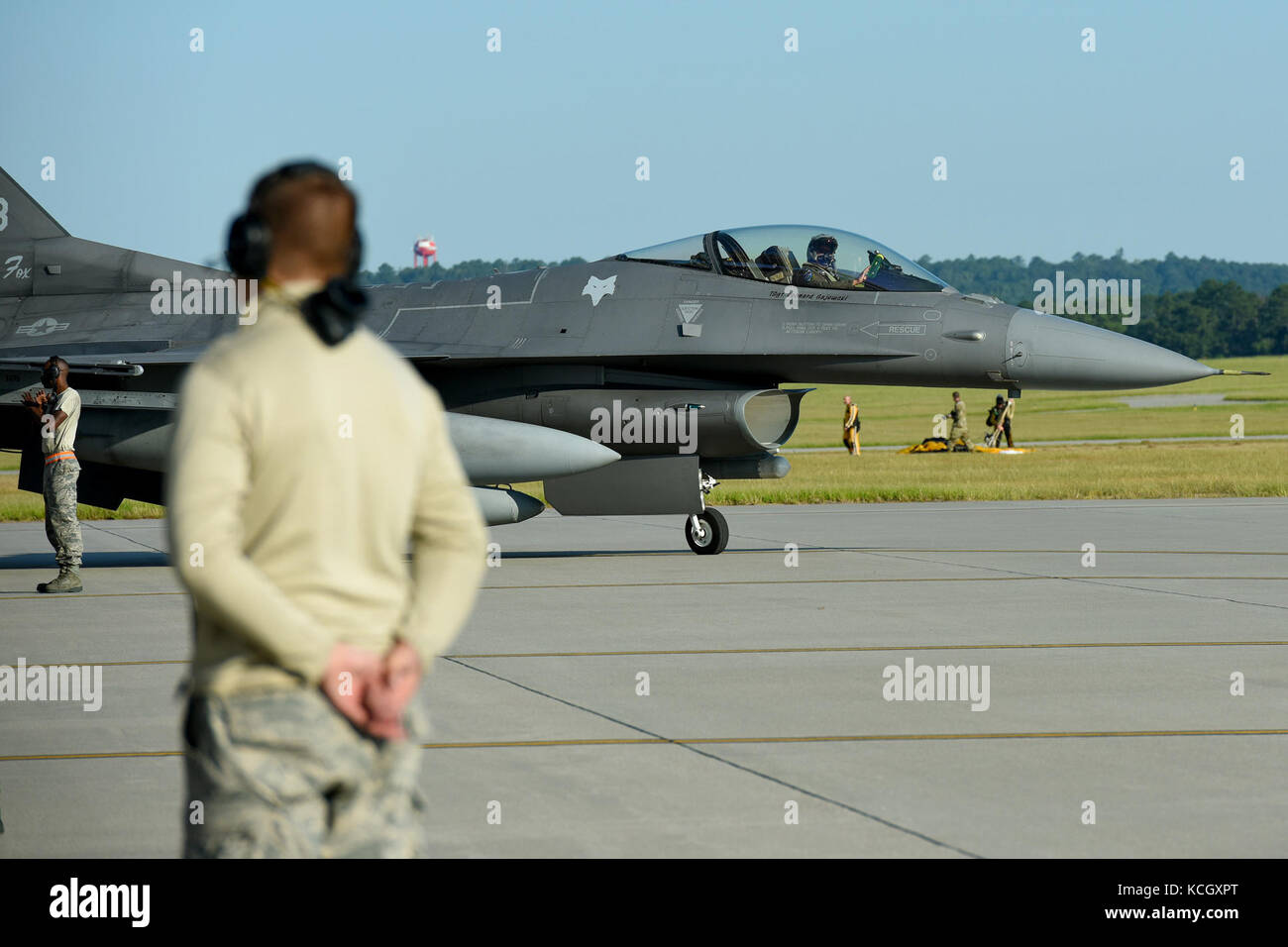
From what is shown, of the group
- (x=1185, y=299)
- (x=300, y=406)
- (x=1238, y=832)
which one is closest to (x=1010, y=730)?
(x=1238, y=832)

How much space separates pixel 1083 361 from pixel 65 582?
9.30 m

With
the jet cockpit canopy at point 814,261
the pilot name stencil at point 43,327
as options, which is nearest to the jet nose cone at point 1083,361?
the jet cockpit canopy at point 814,261

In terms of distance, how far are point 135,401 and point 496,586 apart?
4.20 m

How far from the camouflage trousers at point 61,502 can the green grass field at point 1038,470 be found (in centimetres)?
809

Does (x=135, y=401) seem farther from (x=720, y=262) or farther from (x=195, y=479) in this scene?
(x=195, y=479)

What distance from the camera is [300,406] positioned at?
289 centimetres

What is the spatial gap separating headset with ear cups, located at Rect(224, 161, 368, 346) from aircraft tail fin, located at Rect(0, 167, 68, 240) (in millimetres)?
16258

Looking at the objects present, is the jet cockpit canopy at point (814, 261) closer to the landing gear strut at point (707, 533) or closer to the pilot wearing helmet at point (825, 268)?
the pilot wearing helmet at point (825, 268)

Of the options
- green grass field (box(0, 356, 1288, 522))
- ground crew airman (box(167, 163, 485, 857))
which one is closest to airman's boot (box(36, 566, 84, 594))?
green grass field (box(0, 356, 1288, 522))

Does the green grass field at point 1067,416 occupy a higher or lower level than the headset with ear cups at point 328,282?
higher

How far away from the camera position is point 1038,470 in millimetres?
32375

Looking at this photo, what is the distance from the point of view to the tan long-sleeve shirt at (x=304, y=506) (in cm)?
282

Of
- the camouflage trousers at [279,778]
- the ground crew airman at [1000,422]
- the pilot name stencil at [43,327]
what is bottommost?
the camouflage trousers at [279,778]

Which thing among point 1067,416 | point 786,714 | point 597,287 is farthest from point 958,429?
point 786,714
